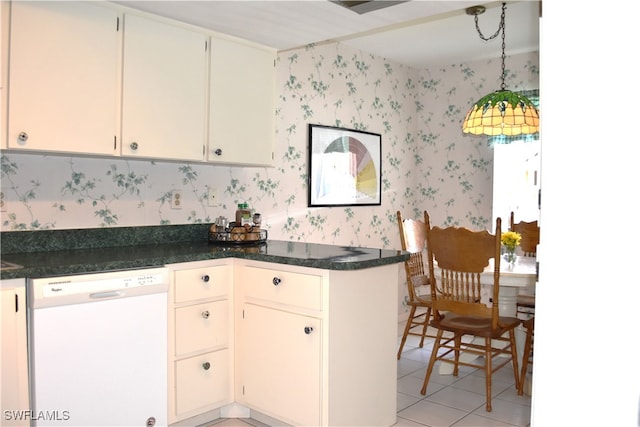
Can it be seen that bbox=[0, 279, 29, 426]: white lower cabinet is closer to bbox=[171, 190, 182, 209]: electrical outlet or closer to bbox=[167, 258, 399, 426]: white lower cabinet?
bbox=[167, 258, 399, 426]: white lower cabinet

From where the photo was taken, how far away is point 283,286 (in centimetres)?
244

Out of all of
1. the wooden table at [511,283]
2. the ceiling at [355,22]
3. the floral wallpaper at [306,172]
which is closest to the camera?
the ceiling at [355,22]

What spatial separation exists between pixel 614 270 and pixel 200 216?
261cm

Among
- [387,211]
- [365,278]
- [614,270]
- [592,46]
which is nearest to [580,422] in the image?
[614,270]

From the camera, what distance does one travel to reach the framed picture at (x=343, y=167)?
4020mm

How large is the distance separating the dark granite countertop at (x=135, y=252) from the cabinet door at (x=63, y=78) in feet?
1.65

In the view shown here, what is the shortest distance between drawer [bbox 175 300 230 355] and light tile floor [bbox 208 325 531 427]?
1.45 feet

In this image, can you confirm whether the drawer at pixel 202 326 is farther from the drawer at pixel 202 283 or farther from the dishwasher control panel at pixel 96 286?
the dishwasher control panel at pixel 96 286

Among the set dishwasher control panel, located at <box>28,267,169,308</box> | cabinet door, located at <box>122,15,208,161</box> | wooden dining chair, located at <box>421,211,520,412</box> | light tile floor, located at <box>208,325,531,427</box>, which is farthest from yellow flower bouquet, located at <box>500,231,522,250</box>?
dishwasher control panel, located at <box>28,267,169,308</box>

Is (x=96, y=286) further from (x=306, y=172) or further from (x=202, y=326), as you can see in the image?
(x=306, y=172)

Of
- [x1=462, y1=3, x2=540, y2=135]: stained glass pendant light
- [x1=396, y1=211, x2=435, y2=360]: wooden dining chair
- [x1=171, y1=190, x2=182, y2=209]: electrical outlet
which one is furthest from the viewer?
[x1=396, y1=211, x2=435, y2=360]: wooden dining chair

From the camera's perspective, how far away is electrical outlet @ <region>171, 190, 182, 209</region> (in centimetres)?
309

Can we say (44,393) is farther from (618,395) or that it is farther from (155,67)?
(618,395)

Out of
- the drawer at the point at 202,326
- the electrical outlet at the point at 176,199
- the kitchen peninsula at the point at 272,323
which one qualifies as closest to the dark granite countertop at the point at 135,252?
the kitchen peninsula at the point at 272,323
